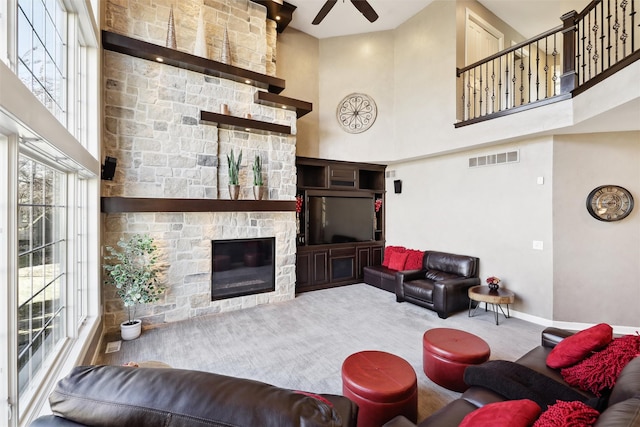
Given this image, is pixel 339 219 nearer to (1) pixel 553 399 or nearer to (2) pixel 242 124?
(2) pixel 242 124

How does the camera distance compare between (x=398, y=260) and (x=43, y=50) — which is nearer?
(x=43, y=50)

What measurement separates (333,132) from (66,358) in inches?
210

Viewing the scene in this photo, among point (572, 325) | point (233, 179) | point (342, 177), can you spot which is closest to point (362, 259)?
point (342, 177)

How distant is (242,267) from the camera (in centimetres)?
461

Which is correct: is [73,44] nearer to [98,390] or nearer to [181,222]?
[181,222]

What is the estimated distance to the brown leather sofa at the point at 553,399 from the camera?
97 cm

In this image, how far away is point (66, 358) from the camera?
7.40 ft

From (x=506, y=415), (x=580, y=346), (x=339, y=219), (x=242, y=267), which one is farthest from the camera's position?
(x=339, y=219)

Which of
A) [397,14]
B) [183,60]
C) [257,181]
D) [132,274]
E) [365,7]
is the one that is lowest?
[132,274]

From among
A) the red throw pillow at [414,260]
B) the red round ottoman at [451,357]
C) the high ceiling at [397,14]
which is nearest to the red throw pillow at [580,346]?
the red round ottoman at [451,357]

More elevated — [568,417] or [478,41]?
[478,41]

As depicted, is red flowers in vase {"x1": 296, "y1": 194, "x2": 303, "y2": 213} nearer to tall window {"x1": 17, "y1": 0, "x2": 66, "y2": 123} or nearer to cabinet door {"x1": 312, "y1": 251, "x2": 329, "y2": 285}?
cabinet door {"x1": 312, "y1": 251, "x2": 329, "y2": 285}

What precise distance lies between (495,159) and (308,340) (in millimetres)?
4047

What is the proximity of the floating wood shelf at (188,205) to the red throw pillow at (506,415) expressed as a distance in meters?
3.74
